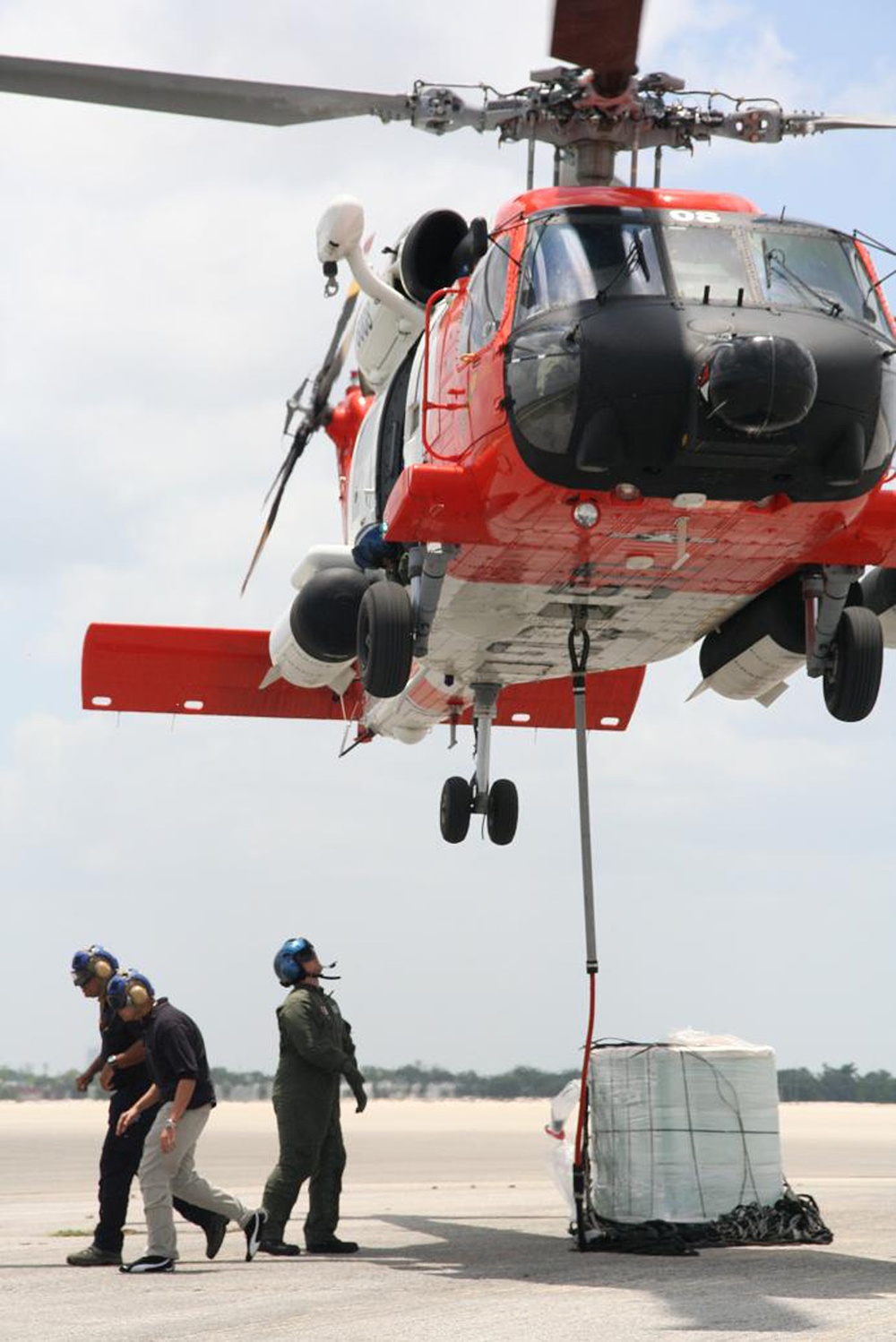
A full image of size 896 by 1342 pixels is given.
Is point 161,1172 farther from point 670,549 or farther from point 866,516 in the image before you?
point 866,516

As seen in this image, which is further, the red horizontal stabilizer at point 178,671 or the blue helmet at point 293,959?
the red horizontal stabilizer at point 178,671

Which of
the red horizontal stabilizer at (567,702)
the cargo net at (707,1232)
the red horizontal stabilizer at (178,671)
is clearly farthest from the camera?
the red horizontal stabilizer at (567,702)

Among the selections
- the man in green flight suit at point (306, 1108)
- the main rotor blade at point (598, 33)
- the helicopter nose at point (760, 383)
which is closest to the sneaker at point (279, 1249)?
the man in green flight suit at point (306, 1108)

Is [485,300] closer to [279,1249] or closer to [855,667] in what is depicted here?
[855,667]

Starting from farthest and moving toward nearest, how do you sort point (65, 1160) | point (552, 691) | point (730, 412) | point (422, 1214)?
point (65, 1160) < point (552, 691) < point (422, 1214) < point (730, 412)

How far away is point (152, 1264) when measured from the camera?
11.0 m

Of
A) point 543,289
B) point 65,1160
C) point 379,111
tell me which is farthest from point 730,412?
point 65,1160

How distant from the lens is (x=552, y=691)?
17.7 m

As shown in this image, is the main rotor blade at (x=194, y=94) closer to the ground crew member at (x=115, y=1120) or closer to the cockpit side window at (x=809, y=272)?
the cockpit side window at (x=809, y=272)

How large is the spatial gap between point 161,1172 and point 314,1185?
3.78ft

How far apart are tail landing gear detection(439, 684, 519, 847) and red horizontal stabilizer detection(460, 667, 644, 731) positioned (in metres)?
1.98

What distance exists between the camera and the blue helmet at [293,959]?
40.5 ft

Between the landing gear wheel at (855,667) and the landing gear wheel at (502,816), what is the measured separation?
3775mm

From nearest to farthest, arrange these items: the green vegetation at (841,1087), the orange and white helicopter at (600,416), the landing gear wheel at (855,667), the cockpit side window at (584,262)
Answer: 1. the orange and white helicopter at (600,416)
2. the cockpit side window at (584,262)
3. the landing gear wheel at (855,667)
4. the green vegetation at (841,1087)
